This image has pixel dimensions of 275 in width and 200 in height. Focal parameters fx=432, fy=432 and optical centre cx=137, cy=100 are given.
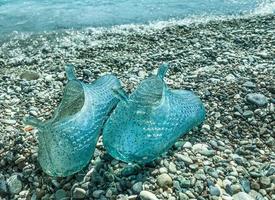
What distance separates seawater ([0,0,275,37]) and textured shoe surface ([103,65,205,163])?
6044 mm

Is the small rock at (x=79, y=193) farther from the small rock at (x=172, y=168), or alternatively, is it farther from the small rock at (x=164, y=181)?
the small rock at (x=172, y=168)

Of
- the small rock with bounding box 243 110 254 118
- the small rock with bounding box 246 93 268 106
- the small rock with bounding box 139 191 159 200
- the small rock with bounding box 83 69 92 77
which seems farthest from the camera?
the small rock with bounding box 83 69 92 77

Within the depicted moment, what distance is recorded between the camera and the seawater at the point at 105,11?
32.1 ft

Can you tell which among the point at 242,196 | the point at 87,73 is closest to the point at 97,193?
the point at 242,196

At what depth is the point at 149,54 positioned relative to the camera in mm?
7023

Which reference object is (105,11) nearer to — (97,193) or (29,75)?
(29,75)

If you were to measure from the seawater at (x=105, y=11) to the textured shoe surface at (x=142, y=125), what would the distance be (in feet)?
19.8

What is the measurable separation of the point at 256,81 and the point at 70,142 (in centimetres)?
289

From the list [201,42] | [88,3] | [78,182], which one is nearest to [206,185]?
[78,182]

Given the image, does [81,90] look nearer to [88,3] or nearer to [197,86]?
[197,86]

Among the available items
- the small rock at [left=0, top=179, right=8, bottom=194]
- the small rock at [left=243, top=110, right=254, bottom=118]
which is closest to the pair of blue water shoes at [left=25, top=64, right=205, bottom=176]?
the small rock at [left=0, top=179, right=8, bottom=194]

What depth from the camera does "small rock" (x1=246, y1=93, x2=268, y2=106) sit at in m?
4.91

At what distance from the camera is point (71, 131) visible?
3555mm

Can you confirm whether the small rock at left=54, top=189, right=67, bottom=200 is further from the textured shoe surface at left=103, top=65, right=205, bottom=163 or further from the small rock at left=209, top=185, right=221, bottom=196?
the small rock at left=209, top=185, right=221, bottom=196
